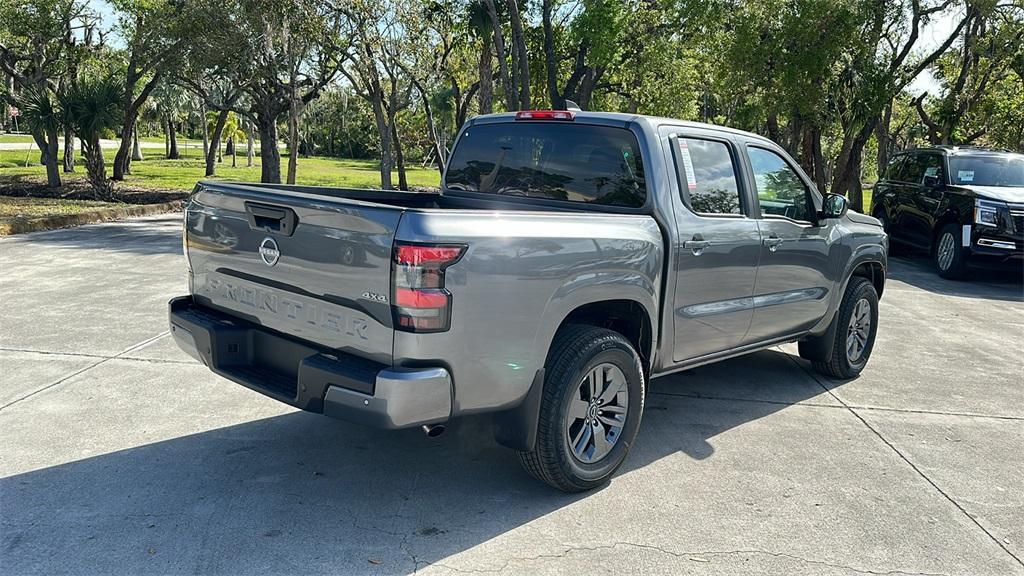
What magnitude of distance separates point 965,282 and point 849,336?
6.76m

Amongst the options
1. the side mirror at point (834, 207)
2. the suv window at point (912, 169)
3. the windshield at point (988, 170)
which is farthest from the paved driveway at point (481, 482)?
the suv window at point (912, 169)

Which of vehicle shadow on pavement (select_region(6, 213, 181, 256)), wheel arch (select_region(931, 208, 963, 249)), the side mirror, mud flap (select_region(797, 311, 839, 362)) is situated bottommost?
vehicle shadow on pavement (select_region(6, 213, 181, 256))

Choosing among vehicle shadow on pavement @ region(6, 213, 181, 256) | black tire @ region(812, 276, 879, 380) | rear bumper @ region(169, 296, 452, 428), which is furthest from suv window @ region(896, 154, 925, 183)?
rear bumper @ region(169, 296, 452, 428)

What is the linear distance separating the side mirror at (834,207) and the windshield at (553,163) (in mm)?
1856

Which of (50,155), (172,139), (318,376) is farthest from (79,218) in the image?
(172,139)

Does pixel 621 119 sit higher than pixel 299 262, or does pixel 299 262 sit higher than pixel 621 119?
pixel 621 119

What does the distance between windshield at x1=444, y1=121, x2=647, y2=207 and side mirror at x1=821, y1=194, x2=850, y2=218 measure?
1.86m

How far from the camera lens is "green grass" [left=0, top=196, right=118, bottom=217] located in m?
13.8

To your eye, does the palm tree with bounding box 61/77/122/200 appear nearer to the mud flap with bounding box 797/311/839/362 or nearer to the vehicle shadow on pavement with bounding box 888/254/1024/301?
the vehicle shadow on pavement with bounding box 888/254/1024/301

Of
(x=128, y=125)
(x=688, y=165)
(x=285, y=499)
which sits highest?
(x=128, y=125)

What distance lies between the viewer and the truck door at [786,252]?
196 inches

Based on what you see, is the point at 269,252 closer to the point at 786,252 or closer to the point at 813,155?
the point at 786,252

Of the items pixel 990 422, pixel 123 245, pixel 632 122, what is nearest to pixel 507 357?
pixel 632 122

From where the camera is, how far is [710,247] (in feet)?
14.6
